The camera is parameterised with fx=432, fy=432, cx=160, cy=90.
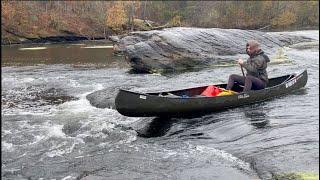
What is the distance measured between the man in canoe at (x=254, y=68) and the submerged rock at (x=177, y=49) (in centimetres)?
867

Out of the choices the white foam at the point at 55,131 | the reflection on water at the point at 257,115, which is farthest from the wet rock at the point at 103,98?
the reflection on water at the point at 257,115

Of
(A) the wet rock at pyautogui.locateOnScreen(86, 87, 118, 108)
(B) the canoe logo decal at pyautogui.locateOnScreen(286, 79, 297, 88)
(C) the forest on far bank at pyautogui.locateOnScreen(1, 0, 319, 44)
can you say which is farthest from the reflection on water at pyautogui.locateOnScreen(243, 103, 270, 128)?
(C) the forest on far bank at pyautogui.locateOnScreen(1, 0, 319, 44)

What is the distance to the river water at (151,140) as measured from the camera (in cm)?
778

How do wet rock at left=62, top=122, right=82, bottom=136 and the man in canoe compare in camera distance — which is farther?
the man in canoe

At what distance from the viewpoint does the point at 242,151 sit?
8703mm

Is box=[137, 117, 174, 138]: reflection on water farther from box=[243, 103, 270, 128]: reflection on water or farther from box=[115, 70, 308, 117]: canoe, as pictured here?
box=[243, 103, 270, 128]: reflection on water

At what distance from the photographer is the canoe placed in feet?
34.1

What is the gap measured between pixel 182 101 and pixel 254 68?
3031 millimetres

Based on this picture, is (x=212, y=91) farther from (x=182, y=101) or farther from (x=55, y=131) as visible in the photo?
(x=55, y=131)

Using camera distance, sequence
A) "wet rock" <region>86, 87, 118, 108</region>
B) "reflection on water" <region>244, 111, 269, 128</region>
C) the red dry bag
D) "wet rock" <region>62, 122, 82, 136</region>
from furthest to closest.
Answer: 1. "wet rock" <region>86, 87, 118, 108</region>
2. the red dry bag
3. "reflection on water" <region>244, 111, 269, 128</region>
4. "wet rock" <region>62, 122, 82, 136</region>

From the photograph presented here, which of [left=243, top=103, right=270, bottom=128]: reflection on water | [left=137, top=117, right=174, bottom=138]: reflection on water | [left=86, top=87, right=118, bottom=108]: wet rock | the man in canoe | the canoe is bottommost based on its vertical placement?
[left=86, top=87, right=118, bottom=108]: wet rock

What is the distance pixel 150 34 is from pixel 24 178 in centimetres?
1661

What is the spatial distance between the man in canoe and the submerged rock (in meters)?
8.67

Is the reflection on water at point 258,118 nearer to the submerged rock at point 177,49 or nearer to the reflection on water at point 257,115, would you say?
the reflection on water at point 257,115
